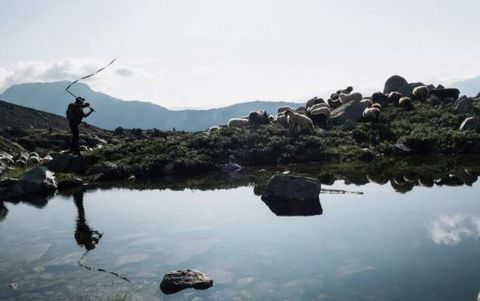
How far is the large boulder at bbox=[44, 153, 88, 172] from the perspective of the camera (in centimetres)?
2984

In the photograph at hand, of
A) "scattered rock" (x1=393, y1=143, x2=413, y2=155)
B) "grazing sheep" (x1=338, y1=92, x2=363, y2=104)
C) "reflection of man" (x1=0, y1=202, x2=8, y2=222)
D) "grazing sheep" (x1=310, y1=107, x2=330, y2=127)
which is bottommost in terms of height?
"reflection of man" (x1=0, y1=202, x2=8, y2=222)

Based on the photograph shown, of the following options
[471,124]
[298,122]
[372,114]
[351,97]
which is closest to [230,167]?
[298,122]

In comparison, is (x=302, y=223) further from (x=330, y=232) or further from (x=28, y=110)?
(x=28, y=110)

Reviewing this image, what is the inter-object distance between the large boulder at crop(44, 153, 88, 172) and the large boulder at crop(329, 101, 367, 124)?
22.1 meters

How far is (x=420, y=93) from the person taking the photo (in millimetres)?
45781

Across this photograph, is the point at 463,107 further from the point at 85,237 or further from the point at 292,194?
the point at 85,237

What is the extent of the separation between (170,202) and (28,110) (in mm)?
75806

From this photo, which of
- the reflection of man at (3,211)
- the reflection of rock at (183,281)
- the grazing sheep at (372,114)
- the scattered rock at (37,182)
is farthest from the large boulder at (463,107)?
the reflection of rock at (183,281)

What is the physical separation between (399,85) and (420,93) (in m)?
5.50

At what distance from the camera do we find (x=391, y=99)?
45625 millimetres

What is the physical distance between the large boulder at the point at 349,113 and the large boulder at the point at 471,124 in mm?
9460

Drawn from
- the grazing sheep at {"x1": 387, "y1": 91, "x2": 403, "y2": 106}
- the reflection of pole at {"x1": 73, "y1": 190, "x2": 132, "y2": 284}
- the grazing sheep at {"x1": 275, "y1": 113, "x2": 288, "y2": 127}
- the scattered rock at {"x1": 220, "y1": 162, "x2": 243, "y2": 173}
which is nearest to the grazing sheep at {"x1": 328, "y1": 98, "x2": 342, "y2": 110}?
the grazing sheep at {"x1": 387, "y1": 91, "x2": 403, "y2": 106}

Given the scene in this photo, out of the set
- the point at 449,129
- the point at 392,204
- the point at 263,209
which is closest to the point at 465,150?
the point at 449,129

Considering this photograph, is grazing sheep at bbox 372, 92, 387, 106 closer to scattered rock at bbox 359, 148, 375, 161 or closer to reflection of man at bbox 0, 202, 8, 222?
scattered rock at bbox 359, 148, 375, 161
